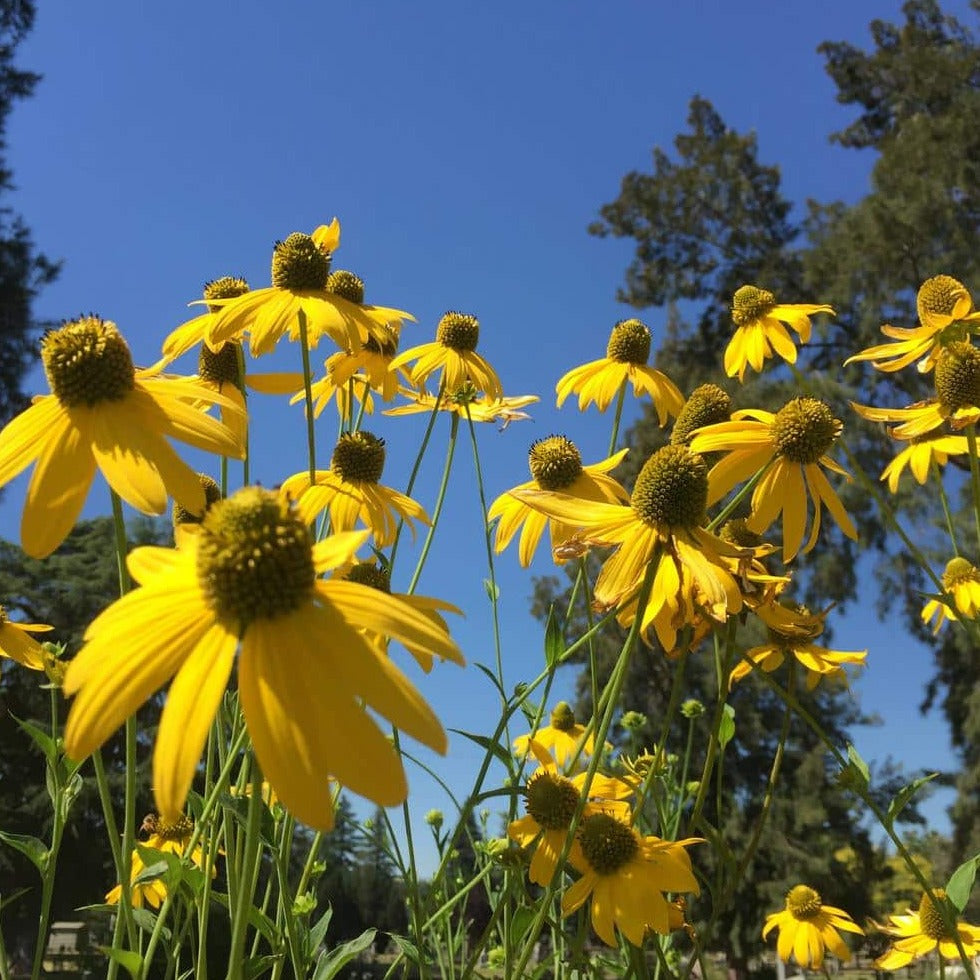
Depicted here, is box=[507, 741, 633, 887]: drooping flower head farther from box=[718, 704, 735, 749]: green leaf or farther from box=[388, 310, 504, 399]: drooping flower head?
box=[388, 310, 504, 399]: drooping flower head

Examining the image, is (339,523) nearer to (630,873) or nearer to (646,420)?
(630,873)

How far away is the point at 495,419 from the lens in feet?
6.95

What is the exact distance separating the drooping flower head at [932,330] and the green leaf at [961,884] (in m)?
0.79

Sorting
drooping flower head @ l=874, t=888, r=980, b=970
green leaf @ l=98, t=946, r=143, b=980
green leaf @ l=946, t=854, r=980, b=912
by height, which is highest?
drooping flower head @ l=874, t=888, r=980, b=970

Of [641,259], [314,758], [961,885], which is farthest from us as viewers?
[641,259]

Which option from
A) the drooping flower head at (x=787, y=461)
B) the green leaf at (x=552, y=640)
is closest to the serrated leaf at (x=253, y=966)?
the green leaf at (x=552, y=640)

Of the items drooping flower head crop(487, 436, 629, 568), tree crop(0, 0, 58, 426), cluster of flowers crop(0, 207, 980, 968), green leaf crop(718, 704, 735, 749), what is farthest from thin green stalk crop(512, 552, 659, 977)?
tree crop(0, 0, 58, 426)

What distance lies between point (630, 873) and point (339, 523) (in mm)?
688

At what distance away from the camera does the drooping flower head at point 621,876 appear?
132 centimetres

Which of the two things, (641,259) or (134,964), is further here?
(641,259)

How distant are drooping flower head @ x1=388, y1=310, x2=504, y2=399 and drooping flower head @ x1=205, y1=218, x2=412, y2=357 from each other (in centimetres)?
42

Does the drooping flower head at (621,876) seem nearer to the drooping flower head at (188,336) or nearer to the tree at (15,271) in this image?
the drooping flower head at (188,336)

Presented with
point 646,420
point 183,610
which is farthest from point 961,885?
point 646,420

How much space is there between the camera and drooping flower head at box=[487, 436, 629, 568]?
180 centimetres
